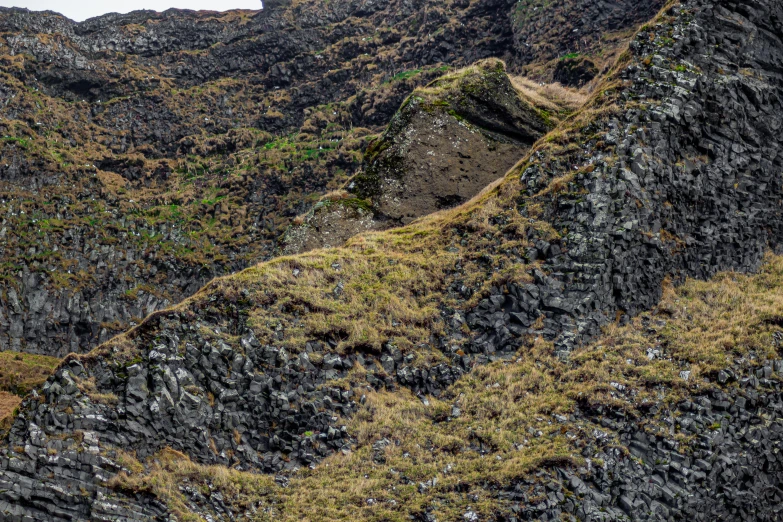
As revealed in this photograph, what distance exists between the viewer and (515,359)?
60.5 feet

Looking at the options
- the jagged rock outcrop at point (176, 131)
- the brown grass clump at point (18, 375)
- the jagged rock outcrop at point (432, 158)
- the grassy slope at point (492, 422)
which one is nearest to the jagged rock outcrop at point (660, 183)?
the grassy slope at point (492, 422)

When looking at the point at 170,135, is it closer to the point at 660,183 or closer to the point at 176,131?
the point at 176,131

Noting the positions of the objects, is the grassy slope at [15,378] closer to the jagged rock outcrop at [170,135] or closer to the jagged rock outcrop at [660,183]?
the jagged rock outcrop at [170,135]

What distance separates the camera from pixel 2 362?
42031mm

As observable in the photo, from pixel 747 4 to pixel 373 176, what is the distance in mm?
17407

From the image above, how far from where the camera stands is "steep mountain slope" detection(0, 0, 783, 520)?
14.9 m

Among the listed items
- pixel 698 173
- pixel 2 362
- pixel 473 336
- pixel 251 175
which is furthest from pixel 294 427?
pixel 251 175

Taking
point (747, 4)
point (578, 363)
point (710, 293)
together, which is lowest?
point (578, 363)

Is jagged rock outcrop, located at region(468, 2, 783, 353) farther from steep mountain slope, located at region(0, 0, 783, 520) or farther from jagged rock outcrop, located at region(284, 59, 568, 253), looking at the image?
jagged rock outcrop, located at region(284, 59, 568, 253)

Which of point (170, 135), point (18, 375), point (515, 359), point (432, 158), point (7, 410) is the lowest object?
point (18, 375)

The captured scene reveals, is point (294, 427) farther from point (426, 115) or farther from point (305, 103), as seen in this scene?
point (305, 103)

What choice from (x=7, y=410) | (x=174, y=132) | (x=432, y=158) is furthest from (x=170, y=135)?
(x=7, y=410)

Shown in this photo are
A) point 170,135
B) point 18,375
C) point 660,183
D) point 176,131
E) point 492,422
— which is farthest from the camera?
point 176,131

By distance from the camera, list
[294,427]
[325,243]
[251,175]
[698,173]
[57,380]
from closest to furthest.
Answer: [57,380]
[294,427]
[698,173]
[325,243]
[251,175]
